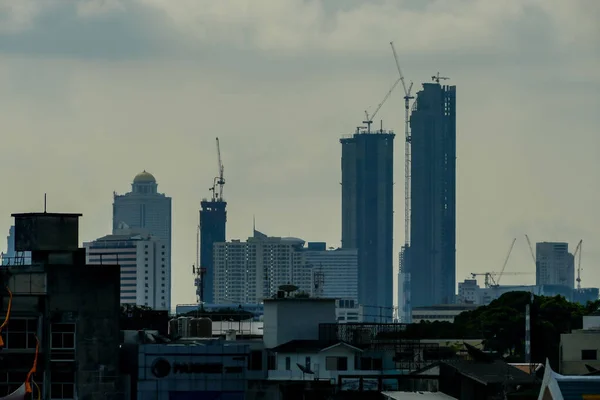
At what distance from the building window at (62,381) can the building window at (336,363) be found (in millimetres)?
32626

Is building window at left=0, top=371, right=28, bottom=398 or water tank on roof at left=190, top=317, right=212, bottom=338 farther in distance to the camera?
water tank on roof at left=190, top=317, right=212, bottom=338

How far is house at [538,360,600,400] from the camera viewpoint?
132 feet

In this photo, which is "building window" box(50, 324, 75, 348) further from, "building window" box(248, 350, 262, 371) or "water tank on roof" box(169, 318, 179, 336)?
"water tank on roof" box(169, 318, 179, 336)

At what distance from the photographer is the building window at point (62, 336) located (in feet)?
196

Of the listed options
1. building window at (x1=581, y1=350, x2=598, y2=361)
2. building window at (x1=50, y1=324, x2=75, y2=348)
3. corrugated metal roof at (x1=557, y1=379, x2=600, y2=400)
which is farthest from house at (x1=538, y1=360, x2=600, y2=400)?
building window at (x1=581, y1=350, x2=598, y2=361)

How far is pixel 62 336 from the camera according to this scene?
59.8m

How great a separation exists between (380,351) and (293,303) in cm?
956

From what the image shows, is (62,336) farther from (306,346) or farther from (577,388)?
(306,346)

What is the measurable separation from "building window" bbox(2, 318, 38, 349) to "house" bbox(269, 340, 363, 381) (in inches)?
1148

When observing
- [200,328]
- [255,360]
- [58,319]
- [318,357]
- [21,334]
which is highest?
[200,328]

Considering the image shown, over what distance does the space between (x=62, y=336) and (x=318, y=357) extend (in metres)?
34.9

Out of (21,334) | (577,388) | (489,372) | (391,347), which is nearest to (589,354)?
(391,347)

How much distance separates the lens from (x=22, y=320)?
5988 centimetres

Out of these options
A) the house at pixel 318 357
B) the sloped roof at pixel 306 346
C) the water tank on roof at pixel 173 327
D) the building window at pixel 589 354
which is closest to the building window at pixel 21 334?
the house at pixel 318 357
